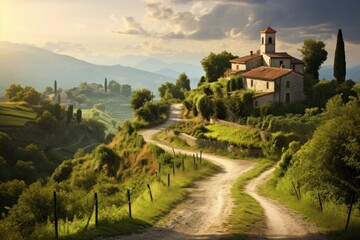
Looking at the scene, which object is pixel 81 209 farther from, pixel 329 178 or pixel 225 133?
pixel 225 133

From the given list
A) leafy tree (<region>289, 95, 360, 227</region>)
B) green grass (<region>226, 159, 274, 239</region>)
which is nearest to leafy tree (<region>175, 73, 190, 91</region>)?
green grass (<region>226, 159, 274, 239</region>)

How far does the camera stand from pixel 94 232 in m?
20.1

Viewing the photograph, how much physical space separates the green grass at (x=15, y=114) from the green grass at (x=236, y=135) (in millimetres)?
92739

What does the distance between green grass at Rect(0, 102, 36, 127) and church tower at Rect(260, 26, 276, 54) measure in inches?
3554

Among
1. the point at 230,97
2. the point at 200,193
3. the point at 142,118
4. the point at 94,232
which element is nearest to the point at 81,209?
the point at 200,193

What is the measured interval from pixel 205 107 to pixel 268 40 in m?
24.5

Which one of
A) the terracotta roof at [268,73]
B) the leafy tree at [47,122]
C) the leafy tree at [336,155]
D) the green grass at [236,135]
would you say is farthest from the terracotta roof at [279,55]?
the leafy tree at [47,122]

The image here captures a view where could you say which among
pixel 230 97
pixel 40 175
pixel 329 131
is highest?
A: pixel 230 97

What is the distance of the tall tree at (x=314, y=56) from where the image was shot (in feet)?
281

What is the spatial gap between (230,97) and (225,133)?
9545mm

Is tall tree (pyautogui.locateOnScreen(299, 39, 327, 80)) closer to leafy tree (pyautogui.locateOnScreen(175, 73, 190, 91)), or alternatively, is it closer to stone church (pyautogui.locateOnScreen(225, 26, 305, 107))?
stone church (pyautogui.locateOnScreen(225, 26, 305, 107))

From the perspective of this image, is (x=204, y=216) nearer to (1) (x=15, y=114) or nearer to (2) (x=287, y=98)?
(2) (x=287, y=98)

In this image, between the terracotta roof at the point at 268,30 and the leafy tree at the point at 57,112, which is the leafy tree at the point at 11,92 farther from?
the terracotta roof at the point at 268,30

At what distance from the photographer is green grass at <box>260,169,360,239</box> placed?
22.0m
